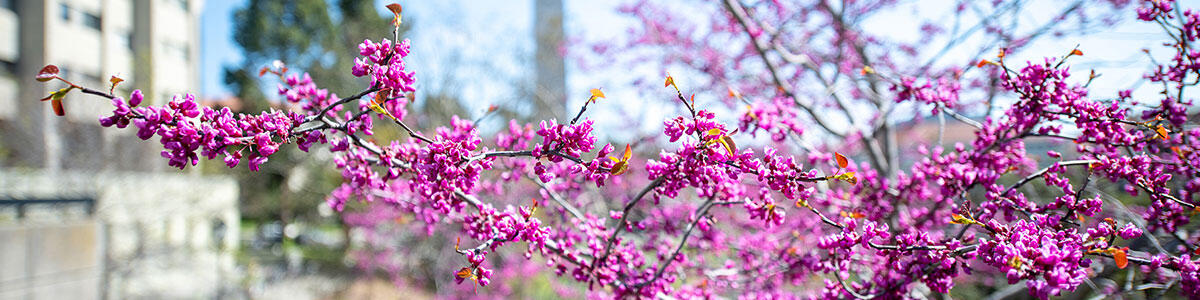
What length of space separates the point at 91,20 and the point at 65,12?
76 centimetres

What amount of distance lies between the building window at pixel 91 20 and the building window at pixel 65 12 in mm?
466

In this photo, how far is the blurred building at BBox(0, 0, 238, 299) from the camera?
5.20 m

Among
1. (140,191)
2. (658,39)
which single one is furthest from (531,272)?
(140,191)

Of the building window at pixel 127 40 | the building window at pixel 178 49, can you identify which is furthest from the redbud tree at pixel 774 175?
the building window at pixel 178 49

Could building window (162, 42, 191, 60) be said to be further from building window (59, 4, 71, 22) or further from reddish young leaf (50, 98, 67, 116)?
reddish young leaf (50, 98, 67, 116)

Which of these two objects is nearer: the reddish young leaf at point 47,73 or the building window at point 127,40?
the reddish young leaf at point 47,73

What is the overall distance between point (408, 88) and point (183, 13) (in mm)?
16785

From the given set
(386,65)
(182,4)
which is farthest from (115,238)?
(386,65)

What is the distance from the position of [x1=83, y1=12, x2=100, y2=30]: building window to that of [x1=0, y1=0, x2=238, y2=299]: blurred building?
0.02 metres

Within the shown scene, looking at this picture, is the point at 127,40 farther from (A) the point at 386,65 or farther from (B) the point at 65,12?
(A) the point at 386,65

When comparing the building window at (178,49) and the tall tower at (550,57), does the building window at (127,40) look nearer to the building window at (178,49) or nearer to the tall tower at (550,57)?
the building window at (178,49)

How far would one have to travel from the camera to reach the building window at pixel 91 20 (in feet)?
37.2

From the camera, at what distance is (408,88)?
1226mm

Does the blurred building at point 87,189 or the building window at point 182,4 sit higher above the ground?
the building window at point 182,4
